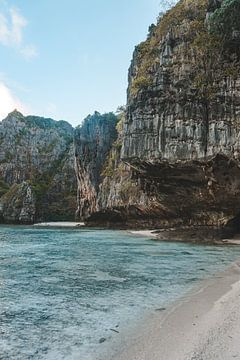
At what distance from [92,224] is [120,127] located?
604 inches

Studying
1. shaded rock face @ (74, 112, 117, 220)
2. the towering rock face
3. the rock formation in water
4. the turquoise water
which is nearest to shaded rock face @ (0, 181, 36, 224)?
the towering rock face

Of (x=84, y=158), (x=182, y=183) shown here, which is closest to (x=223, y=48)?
(x=182, y=183)

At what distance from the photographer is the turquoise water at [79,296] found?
5.78 m

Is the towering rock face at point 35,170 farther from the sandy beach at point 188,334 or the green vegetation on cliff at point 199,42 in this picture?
the sandy beach at point 188,334

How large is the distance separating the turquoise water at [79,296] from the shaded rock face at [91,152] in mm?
44369

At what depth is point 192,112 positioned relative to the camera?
25.9 m

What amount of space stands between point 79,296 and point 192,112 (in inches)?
776

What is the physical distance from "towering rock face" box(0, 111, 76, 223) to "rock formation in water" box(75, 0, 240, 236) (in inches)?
1760

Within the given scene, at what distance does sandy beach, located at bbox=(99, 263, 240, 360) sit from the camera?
5.02m

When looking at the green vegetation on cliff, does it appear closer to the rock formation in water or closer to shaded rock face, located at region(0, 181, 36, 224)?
the rock formation in water

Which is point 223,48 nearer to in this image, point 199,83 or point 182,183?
point 199,83

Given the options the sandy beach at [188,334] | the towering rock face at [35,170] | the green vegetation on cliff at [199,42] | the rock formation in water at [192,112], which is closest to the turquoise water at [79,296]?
the sandy beach at [188,334]

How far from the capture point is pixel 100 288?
9.84m

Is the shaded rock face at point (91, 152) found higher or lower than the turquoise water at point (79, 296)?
higher
